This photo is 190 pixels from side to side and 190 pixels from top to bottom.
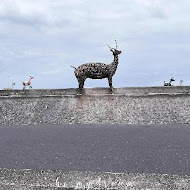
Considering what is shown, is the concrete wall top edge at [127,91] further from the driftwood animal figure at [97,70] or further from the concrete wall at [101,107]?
the driftwood animal figure at [97,70]

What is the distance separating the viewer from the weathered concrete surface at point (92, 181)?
3.27 m

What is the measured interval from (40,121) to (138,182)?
2478 cm

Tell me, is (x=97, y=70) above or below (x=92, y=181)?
above

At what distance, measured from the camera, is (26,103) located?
30.1 meters

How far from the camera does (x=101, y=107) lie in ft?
90.1

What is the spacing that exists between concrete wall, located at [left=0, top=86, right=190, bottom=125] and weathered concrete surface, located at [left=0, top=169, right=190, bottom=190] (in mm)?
22562

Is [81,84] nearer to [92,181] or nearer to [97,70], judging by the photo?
[97,70]

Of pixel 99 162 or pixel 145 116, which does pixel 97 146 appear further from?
pixel 145 116

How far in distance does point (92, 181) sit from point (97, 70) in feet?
82.5

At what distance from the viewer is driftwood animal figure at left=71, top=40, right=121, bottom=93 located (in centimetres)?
2834

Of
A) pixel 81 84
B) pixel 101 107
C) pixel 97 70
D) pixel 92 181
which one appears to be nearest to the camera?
pixel 92 181

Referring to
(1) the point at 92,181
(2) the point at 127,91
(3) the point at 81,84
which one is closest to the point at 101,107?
(2) the point at 127,91

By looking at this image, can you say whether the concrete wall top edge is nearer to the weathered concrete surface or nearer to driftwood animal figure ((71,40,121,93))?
driftwood animal figure ((71,40,121,93))

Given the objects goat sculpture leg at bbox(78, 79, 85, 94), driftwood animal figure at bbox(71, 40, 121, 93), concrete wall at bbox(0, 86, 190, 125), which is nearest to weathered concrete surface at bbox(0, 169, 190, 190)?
concrete wall at bbox(0, 86, 190, 125)
